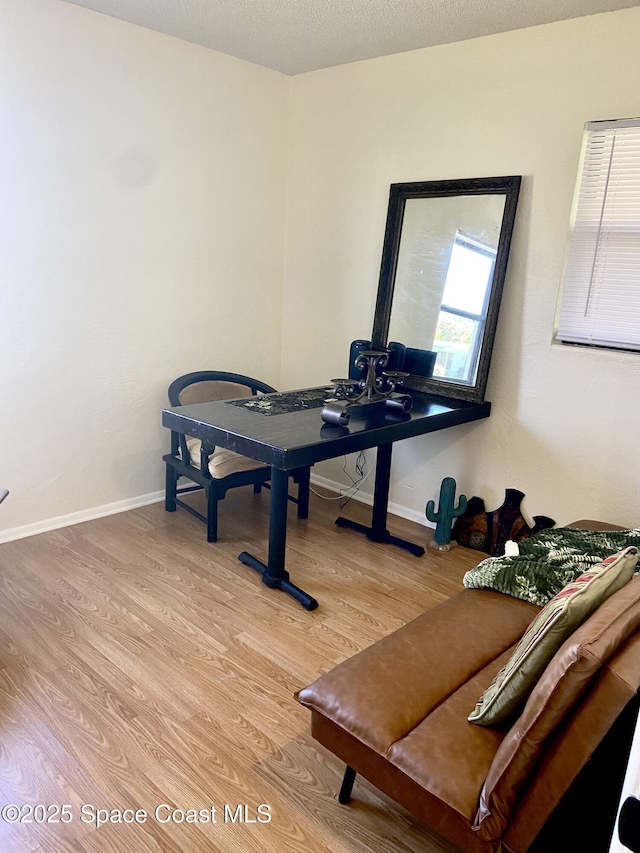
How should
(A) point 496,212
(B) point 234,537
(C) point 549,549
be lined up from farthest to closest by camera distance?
(B) point 234,537
(A) point 496,212
(C) point 549,549

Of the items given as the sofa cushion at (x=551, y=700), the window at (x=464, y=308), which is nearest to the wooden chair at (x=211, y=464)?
the window at (x=464, y=308)

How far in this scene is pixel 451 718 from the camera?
1.47 m

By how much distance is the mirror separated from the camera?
9.86ft

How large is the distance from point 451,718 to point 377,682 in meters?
0.20

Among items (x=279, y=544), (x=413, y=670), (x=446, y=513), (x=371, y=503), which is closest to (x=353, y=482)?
(x=371, y=503)

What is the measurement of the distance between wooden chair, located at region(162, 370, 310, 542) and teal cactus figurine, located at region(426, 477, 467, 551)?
0.76m

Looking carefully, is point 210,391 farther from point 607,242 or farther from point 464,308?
point 607,242

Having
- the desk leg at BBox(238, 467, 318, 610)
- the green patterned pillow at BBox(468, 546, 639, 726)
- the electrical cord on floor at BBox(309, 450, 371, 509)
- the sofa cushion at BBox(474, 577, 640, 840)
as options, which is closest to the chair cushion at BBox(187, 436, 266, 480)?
the desk leg at BBox(238, 467, 318, 610)

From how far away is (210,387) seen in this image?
12.0 ft

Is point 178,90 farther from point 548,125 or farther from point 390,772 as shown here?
point 390,772

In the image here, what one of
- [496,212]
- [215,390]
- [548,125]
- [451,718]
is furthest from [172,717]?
[548,125]

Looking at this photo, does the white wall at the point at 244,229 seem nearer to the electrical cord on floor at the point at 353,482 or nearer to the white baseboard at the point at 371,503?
the white baseboard at the point at 371,503

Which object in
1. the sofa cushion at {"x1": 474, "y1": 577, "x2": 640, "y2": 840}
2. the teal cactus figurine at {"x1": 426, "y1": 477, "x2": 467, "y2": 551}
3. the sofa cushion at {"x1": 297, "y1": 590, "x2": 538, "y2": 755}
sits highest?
the sofa cushion at {"x1": 474, "y1": 577, "x2": 640, "y2": 840}

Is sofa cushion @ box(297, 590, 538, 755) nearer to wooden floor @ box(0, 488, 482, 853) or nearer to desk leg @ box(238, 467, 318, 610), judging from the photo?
wooden floor @ box(0, 488, 482, 853)
